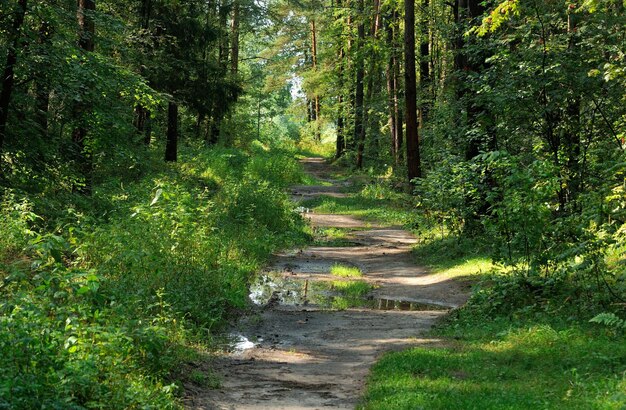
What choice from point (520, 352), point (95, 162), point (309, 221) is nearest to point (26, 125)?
point (95, 162)

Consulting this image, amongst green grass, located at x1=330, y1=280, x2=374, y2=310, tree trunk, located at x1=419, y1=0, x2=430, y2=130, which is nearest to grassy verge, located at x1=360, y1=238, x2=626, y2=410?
green grass, located at x1=330, y1=280, x2=374, y2=310

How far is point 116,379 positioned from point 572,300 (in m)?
6.01

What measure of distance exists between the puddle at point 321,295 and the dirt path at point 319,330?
20 mm

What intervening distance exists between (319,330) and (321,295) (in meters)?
2.52

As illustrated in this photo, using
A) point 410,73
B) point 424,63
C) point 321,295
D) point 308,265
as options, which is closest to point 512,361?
point 321,295

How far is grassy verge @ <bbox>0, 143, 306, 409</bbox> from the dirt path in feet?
1.74

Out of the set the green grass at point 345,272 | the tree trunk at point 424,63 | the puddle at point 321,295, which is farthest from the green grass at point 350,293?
the tree trunk at point 424,63

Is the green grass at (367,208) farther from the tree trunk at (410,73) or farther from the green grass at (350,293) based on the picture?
the green grass at (350,293)

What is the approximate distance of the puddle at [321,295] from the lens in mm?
11107

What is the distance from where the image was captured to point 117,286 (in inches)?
314

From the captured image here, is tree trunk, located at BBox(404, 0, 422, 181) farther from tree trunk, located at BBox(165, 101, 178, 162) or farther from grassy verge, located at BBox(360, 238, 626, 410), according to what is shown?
grassy verge, located at BBox(360, 238, 626, 410)

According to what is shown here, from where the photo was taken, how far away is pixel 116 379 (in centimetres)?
521

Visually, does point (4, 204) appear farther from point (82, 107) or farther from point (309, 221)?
point (309, 221)

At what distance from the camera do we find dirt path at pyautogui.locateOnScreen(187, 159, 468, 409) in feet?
21.7
